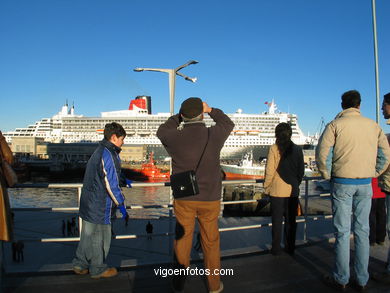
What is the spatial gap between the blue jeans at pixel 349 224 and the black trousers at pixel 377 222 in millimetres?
1576

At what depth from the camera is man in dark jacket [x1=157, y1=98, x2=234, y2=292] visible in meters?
2.24

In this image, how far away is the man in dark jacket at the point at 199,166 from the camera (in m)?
2.24

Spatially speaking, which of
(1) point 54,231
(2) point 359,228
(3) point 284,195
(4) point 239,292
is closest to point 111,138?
(4) point 239,292

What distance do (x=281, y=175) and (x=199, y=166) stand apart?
152 cm

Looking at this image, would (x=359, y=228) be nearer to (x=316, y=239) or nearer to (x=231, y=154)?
(x=316, y=239)

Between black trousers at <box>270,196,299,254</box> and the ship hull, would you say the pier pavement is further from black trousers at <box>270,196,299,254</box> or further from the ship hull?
the ship hull

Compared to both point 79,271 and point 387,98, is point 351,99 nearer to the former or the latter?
point 387,98

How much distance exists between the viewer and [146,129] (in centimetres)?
6025

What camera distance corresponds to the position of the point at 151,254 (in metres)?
5.45

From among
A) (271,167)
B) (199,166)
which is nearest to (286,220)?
(271,167)

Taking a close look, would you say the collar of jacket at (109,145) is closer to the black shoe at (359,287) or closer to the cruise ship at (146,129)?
the black shoe at (359,287)

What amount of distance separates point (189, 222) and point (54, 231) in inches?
315

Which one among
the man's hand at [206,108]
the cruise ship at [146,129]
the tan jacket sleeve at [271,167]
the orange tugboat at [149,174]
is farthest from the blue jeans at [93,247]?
the cruise ship at [146,129]

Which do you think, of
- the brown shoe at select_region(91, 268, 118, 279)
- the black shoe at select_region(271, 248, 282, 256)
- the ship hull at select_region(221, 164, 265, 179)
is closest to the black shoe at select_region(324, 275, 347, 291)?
the black shoe at select_region(271, 248, 282, 256)
